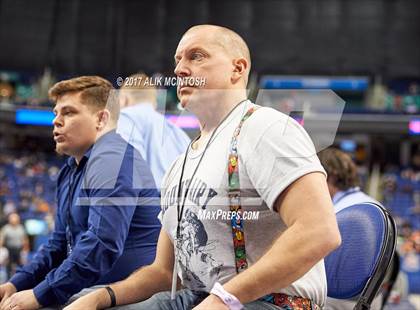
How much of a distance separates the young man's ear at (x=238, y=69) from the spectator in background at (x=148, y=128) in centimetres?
21

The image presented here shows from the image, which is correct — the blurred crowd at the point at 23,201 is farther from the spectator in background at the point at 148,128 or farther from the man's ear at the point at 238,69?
the man's ear at the point at 238,69

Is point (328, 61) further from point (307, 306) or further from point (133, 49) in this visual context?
point (307, 306)

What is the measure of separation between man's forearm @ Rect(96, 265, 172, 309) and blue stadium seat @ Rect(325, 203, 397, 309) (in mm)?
442

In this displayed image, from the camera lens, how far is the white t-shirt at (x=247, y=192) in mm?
1142

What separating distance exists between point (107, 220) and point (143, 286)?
184mm

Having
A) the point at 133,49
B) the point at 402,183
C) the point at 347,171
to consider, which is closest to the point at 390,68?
the point at 402,183

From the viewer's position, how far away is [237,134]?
122cm

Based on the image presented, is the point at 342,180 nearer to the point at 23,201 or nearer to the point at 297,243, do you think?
the point at 297,243

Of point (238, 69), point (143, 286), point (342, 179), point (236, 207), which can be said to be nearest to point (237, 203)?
point (236, 207)

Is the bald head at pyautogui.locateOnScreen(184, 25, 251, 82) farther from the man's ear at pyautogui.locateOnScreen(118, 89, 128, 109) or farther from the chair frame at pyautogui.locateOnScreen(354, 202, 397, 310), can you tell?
the chair frame at pyautogui.locateOnScreen(354, 202, 397, 310)

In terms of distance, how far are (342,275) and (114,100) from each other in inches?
28.9

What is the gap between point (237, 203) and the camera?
1.20 metres

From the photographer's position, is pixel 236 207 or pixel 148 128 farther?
pixel 148 128

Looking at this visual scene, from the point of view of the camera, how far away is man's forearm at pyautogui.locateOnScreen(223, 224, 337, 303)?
107cm
